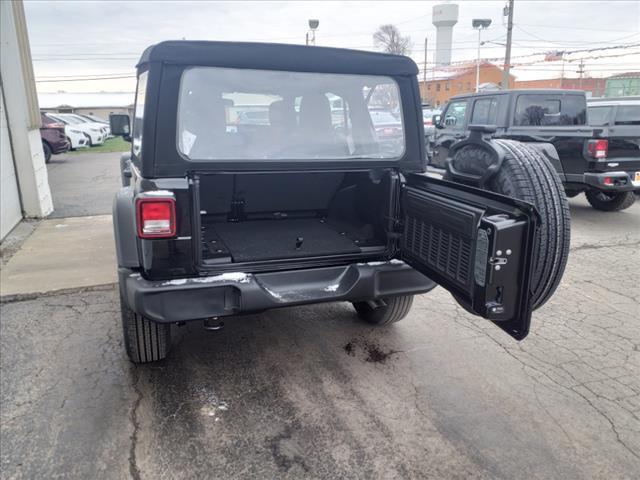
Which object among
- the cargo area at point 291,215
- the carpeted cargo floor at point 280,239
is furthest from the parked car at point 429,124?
the carpeted cargo floor at point 280,239

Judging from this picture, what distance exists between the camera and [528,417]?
2.88 meters

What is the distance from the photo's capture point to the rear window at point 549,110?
27.8ft

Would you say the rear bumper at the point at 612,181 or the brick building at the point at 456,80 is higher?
the brick building at the point at 456,80

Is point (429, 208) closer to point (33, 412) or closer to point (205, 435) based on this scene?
point (205, 435)

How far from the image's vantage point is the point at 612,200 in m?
8.38

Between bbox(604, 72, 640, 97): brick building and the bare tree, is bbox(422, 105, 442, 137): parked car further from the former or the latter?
the bare tree

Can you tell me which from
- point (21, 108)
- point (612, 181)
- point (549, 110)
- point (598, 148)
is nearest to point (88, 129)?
point (21, 108)

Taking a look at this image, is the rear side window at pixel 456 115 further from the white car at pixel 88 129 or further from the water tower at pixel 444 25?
the water tower at pixel 444 25

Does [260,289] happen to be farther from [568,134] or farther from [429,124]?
[429,124]

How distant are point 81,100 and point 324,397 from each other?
72615 mm

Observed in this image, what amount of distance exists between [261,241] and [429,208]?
4.21 feet

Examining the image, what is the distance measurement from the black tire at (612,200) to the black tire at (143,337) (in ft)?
24.3

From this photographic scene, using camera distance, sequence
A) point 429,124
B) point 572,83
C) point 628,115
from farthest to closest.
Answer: point 572,83
point 429,124
point 628,115

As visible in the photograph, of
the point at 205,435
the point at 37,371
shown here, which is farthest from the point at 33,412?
the point at 205,435
